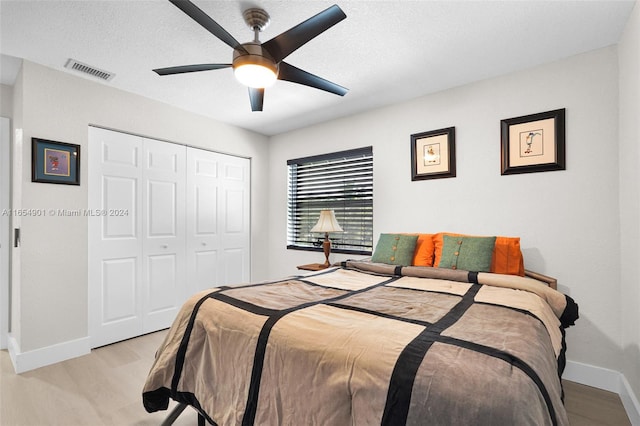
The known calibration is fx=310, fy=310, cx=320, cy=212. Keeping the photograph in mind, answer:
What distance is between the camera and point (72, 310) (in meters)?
2.72

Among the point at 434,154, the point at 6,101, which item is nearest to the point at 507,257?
the point at 434,154

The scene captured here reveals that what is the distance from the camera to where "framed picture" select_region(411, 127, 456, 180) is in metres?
2.93

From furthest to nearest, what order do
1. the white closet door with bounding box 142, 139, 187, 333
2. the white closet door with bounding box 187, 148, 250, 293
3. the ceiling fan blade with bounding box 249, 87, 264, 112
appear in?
the white closet door with bounding box 187, 148, 250, 293, the white closet door with bounding box 142, 139, 187, 333, the ceiling fan blade with bounding box 249, 87, 264, 112

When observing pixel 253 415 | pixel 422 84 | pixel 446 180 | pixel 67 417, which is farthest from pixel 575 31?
pixel 67 417

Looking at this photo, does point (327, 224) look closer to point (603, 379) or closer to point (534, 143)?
point (534, 143)

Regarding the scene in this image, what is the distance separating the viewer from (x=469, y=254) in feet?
7.78

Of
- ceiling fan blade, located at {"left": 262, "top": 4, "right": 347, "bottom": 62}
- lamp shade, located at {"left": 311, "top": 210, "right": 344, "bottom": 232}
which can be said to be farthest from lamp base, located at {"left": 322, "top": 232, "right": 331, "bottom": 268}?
ceiling fan blade, located at {"left": 262, "top": 4, "right": 347, "bottom": 62}

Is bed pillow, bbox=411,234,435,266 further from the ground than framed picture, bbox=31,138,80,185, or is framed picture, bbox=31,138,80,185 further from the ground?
framed picture, bbox=31,138,80,185

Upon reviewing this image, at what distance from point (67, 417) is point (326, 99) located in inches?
127

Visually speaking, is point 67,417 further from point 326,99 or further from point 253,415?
point 326,99

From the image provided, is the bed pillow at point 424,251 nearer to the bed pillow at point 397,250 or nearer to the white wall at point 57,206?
the bed pillow at point 397,250

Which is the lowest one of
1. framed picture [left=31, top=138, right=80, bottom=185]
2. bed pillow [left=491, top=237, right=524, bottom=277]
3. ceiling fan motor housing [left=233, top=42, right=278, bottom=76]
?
bed pillow [left=491, top=237, right=524, bottom=277]

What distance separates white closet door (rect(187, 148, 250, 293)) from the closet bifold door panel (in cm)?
1

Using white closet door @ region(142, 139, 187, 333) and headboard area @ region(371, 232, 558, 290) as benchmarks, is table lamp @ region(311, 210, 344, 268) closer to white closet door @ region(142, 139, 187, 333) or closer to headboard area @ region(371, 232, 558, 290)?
headboard area @ region(371, 232, 558, 290)
